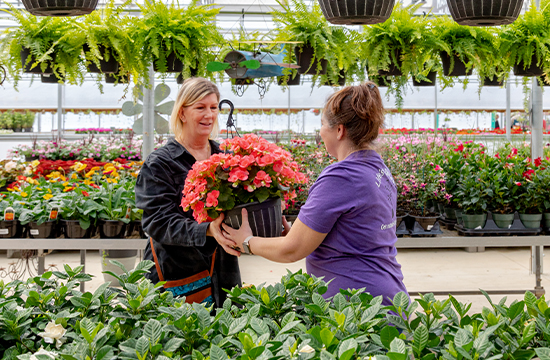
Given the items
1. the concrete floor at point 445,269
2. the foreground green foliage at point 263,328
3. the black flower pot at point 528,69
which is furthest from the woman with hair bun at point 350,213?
the concrete floor at point 445,269

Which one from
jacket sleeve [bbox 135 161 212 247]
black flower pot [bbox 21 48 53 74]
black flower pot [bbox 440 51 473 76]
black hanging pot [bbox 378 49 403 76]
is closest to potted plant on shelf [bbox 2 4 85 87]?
black flower pot [bbox 21 48 53 74]

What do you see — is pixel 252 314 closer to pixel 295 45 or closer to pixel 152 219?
pixel 152 219

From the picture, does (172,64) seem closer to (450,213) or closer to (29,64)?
(29,64)

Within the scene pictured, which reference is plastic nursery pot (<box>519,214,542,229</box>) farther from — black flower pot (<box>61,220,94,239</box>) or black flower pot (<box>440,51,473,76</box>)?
black flower pot (<box>61,220,94,239</box>)

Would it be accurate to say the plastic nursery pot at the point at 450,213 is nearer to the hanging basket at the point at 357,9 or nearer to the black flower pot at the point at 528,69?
the black flower pot at the point at 528,69

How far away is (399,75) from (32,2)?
1917 mm

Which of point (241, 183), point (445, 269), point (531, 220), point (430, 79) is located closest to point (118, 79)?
point (241, 183)

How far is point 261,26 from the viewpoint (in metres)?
11.6

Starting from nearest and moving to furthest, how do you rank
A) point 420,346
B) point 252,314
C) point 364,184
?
point 420,346 < point 252,314 < point 364,184

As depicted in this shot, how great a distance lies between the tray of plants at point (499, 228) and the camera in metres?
3.23

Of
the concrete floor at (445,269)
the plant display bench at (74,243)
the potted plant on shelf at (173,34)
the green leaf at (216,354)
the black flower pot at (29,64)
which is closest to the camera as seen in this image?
the green leaf at (216,354)

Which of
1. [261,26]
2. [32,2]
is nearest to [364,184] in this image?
[32,2]

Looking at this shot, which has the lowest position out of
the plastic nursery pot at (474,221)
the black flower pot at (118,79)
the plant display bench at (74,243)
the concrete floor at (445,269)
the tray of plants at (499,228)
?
the concrete floor at (445,269)

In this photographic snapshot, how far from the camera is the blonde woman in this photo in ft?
5.38
